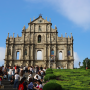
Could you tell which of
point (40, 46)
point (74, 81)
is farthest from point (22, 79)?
point (40, 46)

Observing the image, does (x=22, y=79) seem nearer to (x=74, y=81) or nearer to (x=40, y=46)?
(x=74, y=81)

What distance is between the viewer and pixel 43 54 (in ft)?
142

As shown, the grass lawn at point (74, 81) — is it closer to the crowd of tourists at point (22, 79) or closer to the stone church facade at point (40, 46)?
the crowd of tourists at point (22, 79)

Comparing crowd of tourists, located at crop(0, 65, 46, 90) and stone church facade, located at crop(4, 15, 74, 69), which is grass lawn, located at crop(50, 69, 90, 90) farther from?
stone church facade, located at crop(4, 15, 74, 69)

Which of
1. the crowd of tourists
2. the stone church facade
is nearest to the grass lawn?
the crowd of tourists

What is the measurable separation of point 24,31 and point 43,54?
8221mm

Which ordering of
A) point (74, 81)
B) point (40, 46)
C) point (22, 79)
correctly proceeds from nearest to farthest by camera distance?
point (22, 79) → point (74, 81) → point (40, 46)

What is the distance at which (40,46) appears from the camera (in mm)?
43906

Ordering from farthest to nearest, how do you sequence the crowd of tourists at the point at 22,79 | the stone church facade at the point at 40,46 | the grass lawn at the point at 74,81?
the stone church facade at the point at 40,46 < the grass lawn at the point at 74,81 < the crowd of tourists at the point at 22,79

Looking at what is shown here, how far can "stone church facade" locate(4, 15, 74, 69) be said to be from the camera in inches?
1672

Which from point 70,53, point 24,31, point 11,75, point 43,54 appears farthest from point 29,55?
point 11,75

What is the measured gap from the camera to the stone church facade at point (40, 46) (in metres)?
42.5

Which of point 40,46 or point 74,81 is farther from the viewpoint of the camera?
point 40,46

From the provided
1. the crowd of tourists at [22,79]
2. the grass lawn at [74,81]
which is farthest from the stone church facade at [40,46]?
the crowd of tourists at [22,79]
